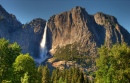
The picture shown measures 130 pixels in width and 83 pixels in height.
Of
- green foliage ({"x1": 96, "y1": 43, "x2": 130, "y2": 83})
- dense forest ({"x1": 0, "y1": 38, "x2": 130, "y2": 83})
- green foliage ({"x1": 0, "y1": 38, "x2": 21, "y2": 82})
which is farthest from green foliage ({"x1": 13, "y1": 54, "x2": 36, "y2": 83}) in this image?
green foliage ({"x1": 96, "y1": 43, "x2": 130, "y2": 83})

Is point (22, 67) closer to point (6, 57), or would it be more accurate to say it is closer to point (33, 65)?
point (33, 65)

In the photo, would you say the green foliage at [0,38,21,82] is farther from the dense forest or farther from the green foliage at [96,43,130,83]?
the green foliage at [96,43,130,83]

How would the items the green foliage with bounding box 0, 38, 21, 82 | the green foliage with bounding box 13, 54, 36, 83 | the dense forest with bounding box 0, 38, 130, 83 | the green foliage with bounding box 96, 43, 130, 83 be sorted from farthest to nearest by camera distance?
the green foliage with bounding box 96, 43, 130, 83 → the green foliage with bounding box 13, 54, 36, 83 → the dense forest with bounding box 0, 38, 130, 83 → the green foliage with bounding box 0, 38, 21, 82

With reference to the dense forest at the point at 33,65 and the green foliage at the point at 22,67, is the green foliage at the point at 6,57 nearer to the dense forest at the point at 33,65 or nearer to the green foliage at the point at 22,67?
the dense forest at the point at 33,65

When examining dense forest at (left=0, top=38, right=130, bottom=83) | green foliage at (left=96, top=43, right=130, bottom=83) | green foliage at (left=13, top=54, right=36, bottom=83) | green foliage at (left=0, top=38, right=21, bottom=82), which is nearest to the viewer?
green foliage at (left=0, top=38, right=21, bottom=82)

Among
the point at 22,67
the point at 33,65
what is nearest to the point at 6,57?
the point at 22,67

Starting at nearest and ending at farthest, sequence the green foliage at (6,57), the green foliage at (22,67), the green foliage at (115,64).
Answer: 1. the green foliage at (6,57)
2. the green foliage at (22,67)
3. the green foliage at (115,64)

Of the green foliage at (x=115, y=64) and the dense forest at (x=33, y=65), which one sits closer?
the dense forest at (x=33, y=65)

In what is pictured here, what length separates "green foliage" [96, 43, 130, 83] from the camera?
72.3 m

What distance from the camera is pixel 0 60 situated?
6881 cm

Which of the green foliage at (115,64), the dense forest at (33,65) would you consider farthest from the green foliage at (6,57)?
the green foliage at (115,64)

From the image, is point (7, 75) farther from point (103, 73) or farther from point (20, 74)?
point (103, 73)

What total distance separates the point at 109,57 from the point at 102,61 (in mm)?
2159

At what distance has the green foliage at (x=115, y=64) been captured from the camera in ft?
237
